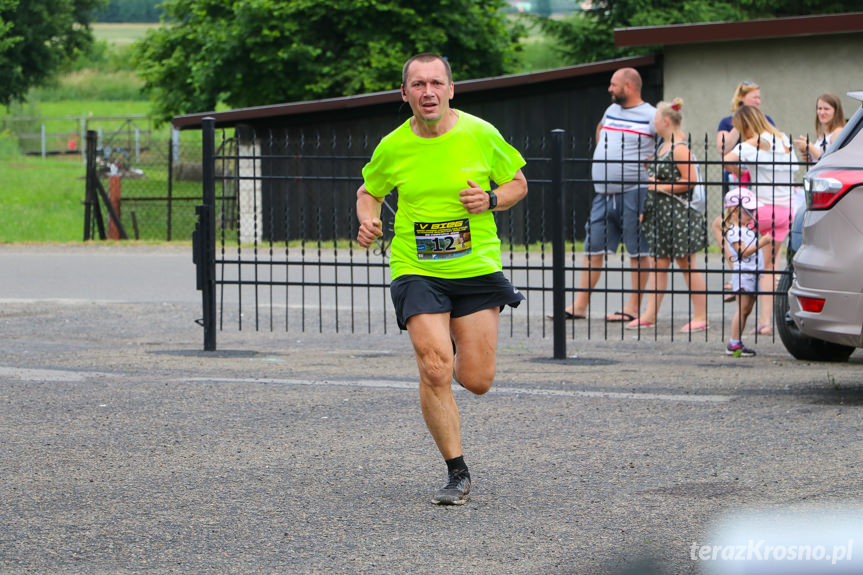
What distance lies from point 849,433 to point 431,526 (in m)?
2.57

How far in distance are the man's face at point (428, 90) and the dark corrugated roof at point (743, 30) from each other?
15.6m

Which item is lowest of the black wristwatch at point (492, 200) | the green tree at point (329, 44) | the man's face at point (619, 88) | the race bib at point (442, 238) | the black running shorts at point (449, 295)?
the black running shorts at point (449, 295)

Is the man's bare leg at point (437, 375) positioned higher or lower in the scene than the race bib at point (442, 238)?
lower

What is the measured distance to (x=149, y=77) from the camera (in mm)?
40938

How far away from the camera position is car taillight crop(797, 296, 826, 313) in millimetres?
7148

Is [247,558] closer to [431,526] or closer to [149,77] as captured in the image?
[431,526]

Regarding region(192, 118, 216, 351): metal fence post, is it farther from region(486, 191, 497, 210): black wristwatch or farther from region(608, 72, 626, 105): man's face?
region(486, 191, 497, 210): black wristwatch

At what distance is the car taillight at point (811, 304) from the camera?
7148 mm

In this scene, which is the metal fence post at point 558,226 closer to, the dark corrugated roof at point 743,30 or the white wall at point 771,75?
the white wall at point 771,75

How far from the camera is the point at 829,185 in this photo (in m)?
7.04

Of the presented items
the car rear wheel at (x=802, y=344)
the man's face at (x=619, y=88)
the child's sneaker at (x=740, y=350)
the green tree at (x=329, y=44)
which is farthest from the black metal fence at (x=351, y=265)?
the green tree at (x=329, y=44)

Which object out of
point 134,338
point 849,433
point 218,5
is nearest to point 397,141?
point 849,433

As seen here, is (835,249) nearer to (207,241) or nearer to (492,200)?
(492,200)

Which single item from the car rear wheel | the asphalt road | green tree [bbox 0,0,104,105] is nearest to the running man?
the asphalt road
